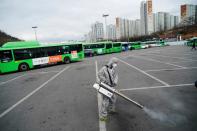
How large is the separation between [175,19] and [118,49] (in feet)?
326

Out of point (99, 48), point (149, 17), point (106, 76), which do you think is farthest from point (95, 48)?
point (149, 17)

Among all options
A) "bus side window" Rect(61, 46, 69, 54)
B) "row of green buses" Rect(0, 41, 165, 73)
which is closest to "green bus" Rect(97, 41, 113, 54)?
"row of green buses" Rect(0, 41, 165, 73)

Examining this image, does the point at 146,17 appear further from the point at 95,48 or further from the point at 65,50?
the point at 65,50

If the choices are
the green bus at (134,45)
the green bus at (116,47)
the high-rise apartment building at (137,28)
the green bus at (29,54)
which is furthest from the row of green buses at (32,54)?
the high-rise apartment building at (137,28)

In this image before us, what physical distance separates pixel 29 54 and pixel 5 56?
2.38 meters

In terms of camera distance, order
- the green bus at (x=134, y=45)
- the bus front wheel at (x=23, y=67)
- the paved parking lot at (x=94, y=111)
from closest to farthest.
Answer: the paved parking lot at (x=94, y=111) → the bus front wheel at (x=23, y=67) → the green bus at (x=134, y=45)

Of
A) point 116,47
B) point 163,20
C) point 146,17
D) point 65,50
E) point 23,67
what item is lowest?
point 23,67

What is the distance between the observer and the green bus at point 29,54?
14992 mm

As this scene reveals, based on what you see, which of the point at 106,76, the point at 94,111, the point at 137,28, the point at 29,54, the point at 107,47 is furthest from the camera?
the point at 137,28

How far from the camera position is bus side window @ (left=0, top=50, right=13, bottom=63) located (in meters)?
14.7

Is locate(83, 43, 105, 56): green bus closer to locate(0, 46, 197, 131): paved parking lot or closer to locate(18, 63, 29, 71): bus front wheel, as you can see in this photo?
locate(18, 63, 29, 71): bus front wheel

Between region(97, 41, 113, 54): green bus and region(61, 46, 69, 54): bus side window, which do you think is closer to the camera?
region(61, 46, 69, 54): bus side window

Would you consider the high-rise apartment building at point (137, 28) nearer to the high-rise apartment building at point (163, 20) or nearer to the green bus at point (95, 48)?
the high-rise apartment building at point (163, 20)

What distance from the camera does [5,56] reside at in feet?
48.6
